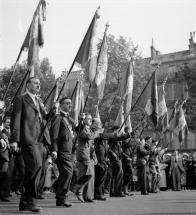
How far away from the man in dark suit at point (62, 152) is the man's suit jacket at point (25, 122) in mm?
886

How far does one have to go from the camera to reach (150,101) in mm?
14289

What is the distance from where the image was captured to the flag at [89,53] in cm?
1125

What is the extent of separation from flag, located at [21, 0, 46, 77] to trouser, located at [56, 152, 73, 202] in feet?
9.74

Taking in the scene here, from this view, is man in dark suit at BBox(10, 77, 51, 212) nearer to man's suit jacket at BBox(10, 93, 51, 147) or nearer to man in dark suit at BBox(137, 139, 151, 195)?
man's suit jacket at BBox(10, 93, 51, 147)

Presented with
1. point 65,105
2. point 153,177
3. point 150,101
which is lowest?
point 153,177

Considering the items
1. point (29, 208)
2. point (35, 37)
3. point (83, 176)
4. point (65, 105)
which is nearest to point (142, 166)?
point (83, 176)

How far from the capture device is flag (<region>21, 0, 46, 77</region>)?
33.1 ft

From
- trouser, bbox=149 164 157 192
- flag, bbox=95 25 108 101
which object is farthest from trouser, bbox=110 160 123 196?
trouser, bbox=149 164 157 192

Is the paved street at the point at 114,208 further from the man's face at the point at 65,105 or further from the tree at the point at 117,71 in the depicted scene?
the tree at the point at 117,71

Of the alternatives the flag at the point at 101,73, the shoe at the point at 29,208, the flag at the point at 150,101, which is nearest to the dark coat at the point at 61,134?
the shoe at the point at 29,208

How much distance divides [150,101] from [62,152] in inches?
269

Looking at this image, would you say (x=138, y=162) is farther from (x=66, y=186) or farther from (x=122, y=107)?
(x=66, y=186)

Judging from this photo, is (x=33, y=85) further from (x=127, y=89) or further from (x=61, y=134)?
(x=127, y=89)

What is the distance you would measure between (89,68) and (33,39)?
1931 millimetres
